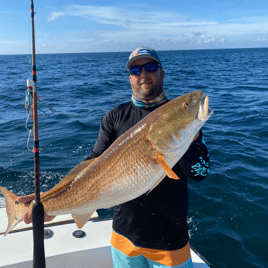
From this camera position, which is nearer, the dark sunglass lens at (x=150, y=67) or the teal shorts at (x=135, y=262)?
the teal shorts at (x=135, y=262)

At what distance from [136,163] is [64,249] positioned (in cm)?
209

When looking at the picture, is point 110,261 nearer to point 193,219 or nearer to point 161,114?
point 161,114

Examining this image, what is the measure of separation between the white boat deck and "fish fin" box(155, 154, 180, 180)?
2.09 m

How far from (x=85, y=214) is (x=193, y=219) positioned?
408 cm

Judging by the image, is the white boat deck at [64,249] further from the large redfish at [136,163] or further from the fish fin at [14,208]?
the large redfish at [136,163]

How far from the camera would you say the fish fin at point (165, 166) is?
6.84ft

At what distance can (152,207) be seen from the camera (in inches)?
106

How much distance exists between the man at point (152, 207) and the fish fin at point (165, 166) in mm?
328

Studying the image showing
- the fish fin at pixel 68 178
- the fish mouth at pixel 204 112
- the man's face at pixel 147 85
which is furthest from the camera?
the man's face at pixel 147 85

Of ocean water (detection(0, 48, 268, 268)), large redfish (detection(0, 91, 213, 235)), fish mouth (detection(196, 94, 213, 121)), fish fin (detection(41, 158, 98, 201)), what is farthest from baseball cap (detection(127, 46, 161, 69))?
ocean water (detection(0, 48, 268, 268))

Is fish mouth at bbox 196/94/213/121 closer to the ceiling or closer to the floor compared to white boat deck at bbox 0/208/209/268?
closer to the ceiling

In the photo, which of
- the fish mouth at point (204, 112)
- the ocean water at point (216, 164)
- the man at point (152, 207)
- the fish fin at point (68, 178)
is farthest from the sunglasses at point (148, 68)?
the ocean water at point (216, 164)

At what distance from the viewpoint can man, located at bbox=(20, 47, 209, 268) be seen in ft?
8.52

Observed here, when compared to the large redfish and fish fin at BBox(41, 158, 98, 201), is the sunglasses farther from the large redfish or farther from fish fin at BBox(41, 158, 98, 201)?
fish fin at BBox(41, 158, 98, 201)
